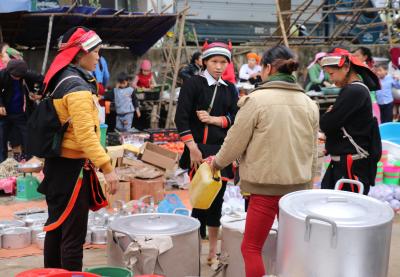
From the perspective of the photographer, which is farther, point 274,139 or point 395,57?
point 395,57

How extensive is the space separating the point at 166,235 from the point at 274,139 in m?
1.03

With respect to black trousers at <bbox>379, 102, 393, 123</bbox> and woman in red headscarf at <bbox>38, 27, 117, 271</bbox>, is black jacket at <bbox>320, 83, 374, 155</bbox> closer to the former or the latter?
woman in red headscarf at <bbox>38, 27, 117, 271</bbox>

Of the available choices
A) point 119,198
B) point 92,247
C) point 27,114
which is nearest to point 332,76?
point 92,247

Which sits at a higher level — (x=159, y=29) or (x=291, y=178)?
(x=159, y=29)

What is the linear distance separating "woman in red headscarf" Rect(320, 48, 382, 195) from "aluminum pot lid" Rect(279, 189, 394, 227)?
133 cm

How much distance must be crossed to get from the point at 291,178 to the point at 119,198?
3729 millimetres

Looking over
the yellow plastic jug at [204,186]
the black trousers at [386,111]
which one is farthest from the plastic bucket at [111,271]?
the black trousers at [386,111]

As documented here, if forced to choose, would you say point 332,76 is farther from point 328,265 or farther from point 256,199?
point 328,265

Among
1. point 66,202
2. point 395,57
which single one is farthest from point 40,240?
point 395,57

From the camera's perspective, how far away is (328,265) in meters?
3.16

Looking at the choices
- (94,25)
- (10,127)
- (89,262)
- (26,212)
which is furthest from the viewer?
(94,25)

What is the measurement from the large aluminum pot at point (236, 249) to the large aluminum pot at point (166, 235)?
236mm

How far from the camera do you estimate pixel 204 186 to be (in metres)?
4.64

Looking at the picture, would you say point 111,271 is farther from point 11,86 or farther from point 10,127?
point 10,127
